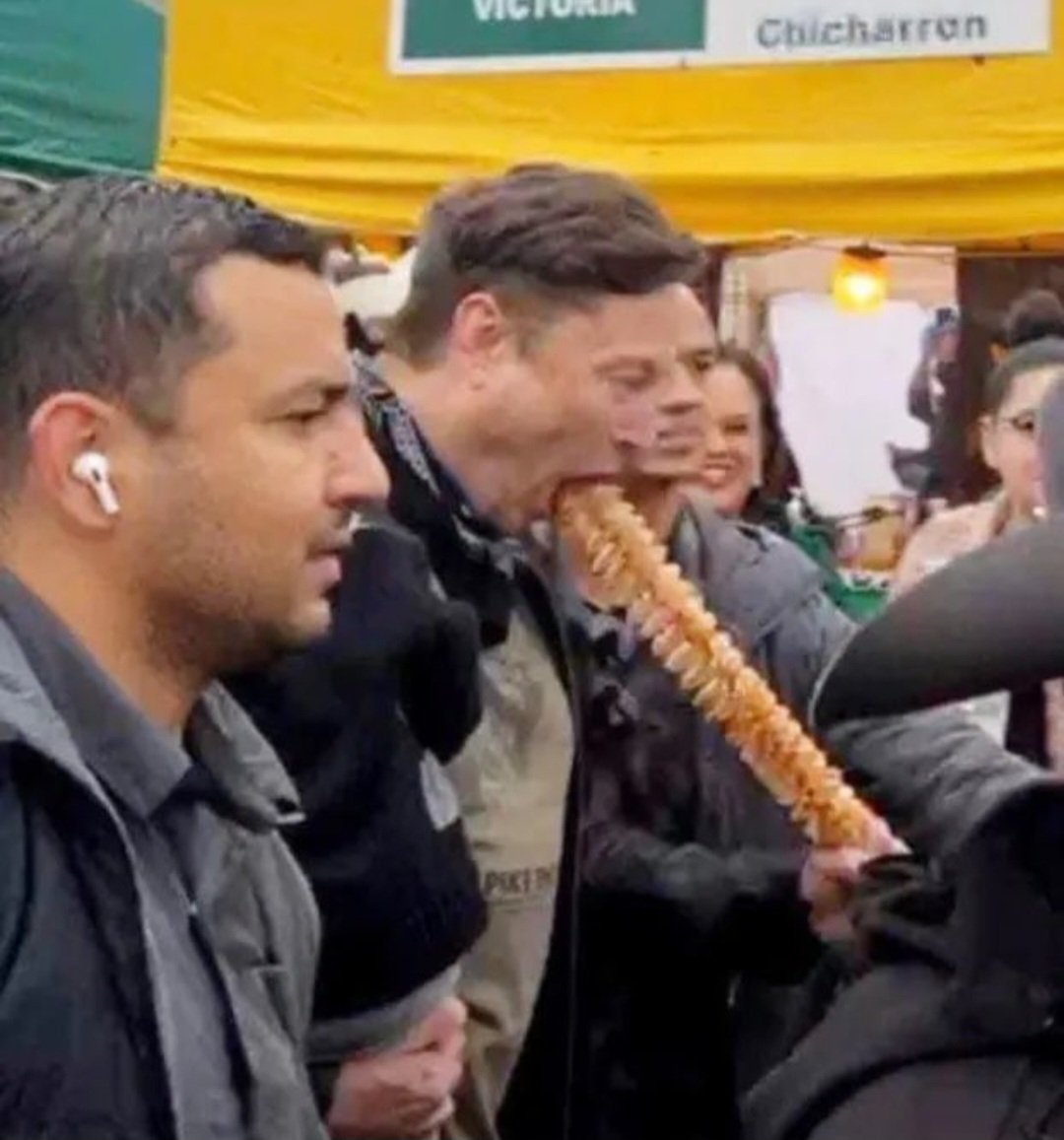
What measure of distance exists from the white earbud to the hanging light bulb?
5828 millimetres

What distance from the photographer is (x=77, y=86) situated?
3.91m

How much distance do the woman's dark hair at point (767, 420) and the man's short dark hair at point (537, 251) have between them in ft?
4.96

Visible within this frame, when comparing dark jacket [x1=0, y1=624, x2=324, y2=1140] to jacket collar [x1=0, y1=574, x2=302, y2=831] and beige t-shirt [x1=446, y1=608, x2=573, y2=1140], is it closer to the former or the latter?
jacket collar [x1=0, y1=574, x2=302, y2=831]

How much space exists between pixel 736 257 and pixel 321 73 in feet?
4.69

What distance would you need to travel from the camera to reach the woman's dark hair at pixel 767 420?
3.87m

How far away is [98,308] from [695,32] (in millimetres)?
3948

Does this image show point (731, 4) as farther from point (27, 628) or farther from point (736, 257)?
point (27, 628)

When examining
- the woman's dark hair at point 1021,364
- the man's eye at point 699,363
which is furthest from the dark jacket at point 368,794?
the woman's dark hair at point 1021,364

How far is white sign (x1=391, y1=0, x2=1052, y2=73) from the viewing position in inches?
195

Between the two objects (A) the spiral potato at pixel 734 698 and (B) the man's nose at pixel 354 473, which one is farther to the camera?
(A) the spiral potato at pixel 734 698

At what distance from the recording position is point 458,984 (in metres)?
1.91

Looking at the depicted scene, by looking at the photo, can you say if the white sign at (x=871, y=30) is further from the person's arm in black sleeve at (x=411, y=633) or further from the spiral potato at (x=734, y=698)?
the person's arm in black sleeve at (x=411, y=633)

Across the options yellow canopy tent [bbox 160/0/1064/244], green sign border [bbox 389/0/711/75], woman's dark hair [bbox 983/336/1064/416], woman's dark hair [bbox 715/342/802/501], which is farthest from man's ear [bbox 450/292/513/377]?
green sign border [bbox 389/0/711/75]

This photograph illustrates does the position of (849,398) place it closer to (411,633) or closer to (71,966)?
(411,633)
